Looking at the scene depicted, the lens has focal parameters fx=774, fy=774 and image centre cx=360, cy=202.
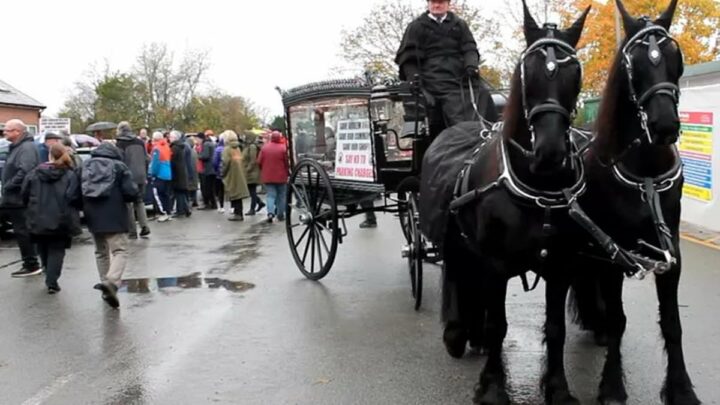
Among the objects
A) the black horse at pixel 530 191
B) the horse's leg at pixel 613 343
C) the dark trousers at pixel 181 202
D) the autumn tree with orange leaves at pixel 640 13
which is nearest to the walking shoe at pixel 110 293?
the black horse at pixel 530 191

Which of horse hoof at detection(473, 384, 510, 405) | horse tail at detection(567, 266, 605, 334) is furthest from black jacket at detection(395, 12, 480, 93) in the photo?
horse hoof at detection(473, 384, 510, 405)

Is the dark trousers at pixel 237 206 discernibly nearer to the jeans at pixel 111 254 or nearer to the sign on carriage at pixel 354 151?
the jeans at pixel 111 254

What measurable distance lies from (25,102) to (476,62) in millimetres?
37494

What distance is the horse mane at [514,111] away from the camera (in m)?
4.26

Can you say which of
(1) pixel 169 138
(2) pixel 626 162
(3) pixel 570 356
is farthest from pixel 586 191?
(1) pixel 169 138

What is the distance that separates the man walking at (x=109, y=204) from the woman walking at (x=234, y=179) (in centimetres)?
758

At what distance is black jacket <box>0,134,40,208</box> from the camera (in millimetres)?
9375

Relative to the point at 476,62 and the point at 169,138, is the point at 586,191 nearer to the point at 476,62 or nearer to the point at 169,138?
the point at 476,62

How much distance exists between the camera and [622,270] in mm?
4672

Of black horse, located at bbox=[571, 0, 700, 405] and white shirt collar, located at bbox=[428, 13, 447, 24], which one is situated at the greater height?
white shirt collar, located at bbox=[428, 13, 447, 24]

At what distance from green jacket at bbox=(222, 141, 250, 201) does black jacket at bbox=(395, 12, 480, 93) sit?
30.6 feet

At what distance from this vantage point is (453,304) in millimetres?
5805

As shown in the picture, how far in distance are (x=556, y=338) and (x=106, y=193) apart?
5.16 meters

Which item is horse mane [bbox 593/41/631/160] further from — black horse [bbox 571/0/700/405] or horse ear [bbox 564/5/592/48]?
horse ear [bbox 564/5/592/48]
